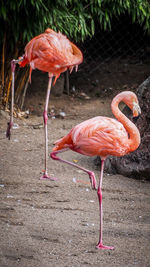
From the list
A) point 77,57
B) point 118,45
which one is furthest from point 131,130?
point 118,45

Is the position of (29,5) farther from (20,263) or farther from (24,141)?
(20,263)

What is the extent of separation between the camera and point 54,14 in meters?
5.19

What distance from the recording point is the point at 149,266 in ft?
Result: 8.08

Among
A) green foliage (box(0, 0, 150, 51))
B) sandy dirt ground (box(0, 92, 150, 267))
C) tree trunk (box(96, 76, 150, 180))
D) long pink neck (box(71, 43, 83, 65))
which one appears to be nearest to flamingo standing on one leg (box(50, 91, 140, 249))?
sandy dirt ground (box(0, 92, 150, 267))

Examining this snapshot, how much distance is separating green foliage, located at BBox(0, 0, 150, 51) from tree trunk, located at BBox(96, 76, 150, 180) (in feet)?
5.62

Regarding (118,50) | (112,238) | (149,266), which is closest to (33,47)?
(112,238)

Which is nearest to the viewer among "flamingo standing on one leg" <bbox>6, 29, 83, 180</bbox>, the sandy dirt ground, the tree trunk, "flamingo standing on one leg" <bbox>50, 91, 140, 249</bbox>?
the sandy dirt ground

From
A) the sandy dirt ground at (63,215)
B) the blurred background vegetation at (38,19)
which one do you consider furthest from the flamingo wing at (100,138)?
the blurred background vegetation at (38,19)

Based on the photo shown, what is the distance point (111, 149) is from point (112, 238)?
1.89ft

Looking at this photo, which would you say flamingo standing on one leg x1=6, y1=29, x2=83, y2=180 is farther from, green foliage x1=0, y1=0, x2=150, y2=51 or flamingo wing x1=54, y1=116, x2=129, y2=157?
green foliage x1=0, y1=0, x2=150, y2=51

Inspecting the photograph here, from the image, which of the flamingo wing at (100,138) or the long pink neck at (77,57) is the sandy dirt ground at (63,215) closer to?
the flamingo wing at (100,138)

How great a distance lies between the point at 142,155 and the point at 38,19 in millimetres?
2186

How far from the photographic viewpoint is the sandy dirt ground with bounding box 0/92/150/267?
2527mm

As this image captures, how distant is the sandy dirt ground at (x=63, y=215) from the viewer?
8.29 ft
